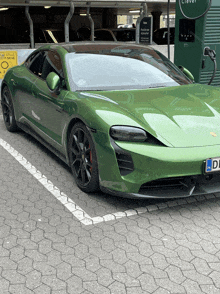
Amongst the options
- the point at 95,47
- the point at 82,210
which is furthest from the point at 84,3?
the point at 82,210

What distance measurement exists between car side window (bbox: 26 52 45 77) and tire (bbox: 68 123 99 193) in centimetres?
156

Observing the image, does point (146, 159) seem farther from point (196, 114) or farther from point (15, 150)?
point (15, 150)

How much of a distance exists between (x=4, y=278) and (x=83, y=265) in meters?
0.56

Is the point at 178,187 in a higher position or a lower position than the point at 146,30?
lower

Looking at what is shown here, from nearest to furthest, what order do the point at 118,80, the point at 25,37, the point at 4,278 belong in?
the point at 4,278, the point at 118,80, the point at 25,37

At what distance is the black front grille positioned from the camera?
3.68 meters

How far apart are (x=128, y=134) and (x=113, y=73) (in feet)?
4.42

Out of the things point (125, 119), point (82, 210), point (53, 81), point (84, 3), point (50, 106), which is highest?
point (84, 3)

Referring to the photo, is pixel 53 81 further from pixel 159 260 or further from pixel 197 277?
pixel 197 277

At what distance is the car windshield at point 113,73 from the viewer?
15.4 feet

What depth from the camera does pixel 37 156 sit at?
5.54 metres

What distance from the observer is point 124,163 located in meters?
3.72

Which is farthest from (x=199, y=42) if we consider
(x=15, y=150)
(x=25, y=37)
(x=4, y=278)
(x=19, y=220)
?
(x=25, y=37)

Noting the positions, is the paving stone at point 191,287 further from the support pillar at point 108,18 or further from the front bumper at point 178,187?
Result: the support pillar at point 108,18
